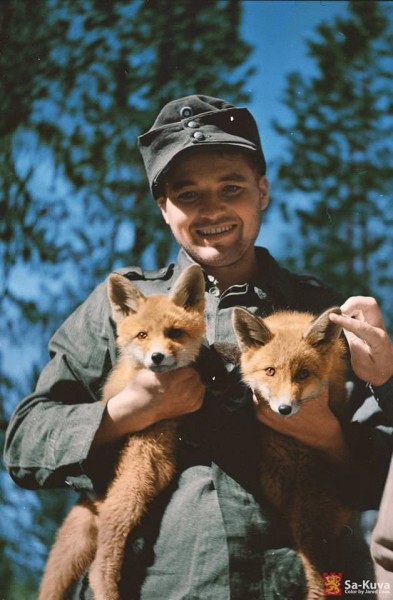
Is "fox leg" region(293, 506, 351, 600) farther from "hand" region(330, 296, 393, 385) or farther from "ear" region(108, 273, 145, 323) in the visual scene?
"ear" region(108, 273, 145, 323)

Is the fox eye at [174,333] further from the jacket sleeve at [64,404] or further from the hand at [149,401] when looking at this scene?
the jacket sleeve at [64,404]

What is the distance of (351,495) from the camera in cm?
184

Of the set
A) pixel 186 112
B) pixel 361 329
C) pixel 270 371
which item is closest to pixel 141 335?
pixel 270 371

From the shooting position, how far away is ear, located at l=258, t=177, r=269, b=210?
2.15 m

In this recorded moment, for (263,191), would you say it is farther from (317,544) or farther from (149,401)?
(317,544)

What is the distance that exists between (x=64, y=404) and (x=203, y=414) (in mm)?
531

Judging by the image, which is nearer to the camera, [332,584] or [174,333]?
[332,584]

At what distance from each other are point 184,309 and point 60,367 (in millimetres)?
525

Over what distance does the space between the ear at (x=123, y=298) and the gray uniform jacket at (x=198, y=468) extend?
13cm

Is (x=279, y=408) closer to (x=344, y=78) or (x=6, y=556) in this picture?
(x=6, y=556)

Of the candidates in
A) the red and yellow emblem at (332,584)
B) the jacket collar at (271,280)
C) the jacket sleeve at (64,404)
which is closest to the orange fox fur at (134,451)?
the jacket sleeve at (64,404)

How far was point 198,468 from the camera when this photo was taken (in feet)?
6.04

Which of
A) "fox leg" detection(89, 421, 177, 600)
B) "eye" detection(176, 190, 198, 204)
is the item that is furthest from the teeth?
"fox leg" detection(89, 421, 177, 600)

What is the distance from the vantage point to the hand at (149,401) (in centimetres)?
182
